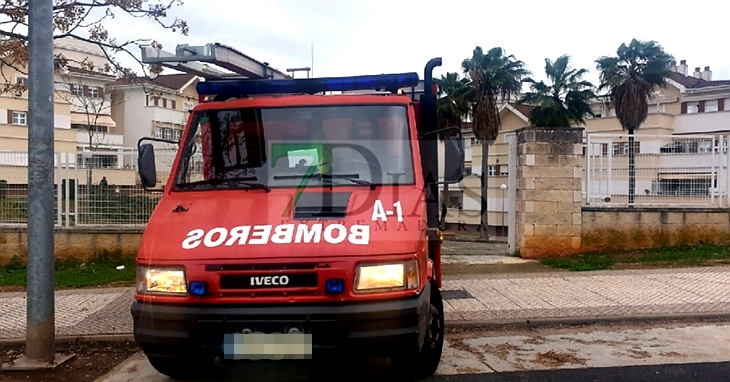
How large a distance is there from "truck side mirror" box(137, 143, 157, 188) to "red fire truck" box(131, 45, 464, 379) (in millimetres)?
14

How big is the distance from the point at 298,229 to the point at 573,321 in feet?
13.0

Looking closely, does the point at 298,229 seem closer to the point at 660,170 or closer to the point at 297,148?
the point at 297,148

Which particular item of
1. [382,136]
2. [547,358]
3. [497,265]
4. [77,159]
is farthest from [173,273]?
[77,159]

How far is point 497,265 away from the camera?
10.6 m

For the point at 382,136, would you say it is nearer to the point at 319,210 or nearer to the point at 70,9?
the point at 319,210

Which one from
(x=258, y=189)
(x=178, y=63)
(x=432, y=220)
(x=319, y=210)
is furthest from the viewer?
(x=178, y=63)

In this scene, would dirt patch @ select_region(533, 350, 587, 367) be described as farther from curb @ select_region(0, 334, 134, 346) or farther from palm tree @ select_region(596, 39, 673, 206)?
palm tree @ select_region(596, 39, 673, 206)

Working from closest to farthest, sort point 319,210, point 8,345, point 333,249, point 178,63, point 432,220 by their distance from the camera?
1. point 333,249
2. point 319,210
3. point 432,220
4. point 178,63
5. point 8,345

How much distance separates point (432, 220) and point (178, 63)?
2782 millimetres

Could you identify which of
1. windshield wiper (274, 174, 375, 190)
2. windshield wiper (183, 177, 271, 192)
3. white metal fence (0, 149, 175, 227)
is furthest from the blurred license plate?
white metal fence (0, 149, 175, 227)

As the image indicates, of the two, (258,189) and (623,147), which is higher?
(623,147)

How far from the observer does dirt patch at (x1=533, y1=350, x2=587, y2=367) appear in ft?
17.3

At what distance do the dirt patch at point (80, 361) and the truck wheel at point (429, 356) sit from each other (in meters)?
2.68

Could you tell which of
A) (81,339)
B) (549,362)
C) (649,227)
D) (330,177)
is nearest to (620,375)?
(549,362)
